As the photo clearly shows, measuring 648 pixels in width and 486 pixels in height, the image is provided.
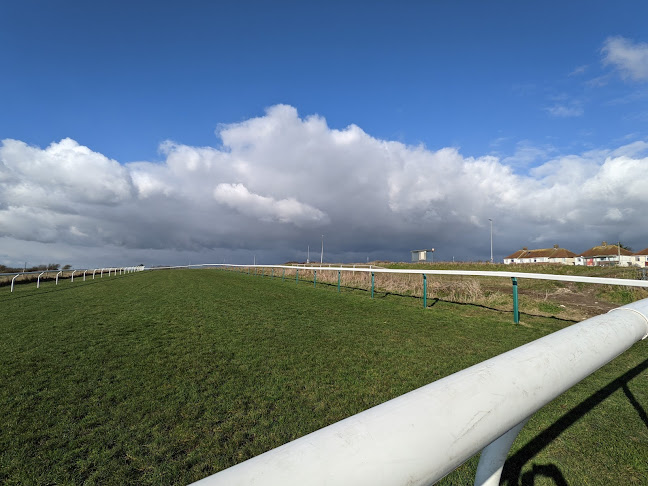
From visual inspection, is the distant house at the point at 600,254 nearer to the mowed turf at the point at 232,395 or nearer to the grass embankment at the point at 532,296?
the grass embankment at the point at 532,296

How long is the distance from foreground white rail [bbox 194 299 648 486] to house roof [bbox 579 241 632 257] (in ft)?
334

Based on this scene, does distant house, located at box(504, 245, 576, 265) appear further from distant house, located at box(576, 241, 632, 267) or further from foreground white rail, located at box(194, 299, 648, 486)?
foreground white rail, located at box(194, 299, 648, 486)

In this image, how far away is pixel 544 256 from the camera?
3435 inches

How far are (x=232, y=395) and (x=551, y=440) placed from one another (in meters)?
3.05

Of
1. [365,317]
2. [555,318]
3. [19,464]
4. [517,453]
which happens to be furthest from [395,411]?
[555,318]

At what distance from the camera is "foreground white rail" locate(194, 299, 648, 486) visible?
25.3 inches

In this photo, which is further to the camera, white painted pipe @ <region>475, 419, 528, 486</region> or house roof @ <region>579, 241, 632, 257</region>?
house roof @ <region>579, 241, 632, 257</region>

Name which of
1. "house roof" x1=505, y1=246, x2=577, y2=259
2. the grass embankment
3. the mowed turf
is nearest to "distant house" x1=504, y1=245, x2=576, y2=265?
"house roof" x1=505, y1=246, x2=577, y2=259

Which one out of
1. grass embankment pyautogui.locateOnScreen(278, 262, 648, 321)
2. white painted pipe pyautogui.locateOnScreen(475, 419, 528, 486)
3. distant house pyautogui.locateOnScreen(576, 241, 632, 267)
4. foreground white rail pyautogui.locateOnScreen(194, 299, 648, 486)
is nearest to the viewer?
foreground white rail pyautogui.locateOnScreen(194, 299, 648, 486)

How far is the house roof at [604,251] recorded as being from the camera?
79.6 meters

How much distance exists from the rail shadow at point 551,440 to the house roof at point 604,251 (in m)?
98.1

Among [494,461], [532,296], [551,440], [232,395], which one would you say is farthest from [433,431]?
[532,296]

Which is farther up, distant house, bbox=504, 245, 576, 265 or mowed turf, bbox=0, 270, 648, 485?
distant house, bbox=504, 245, 576, 265

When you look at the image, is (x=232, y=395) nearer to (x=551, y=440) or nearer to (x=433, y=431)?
(x=551, y=440)
